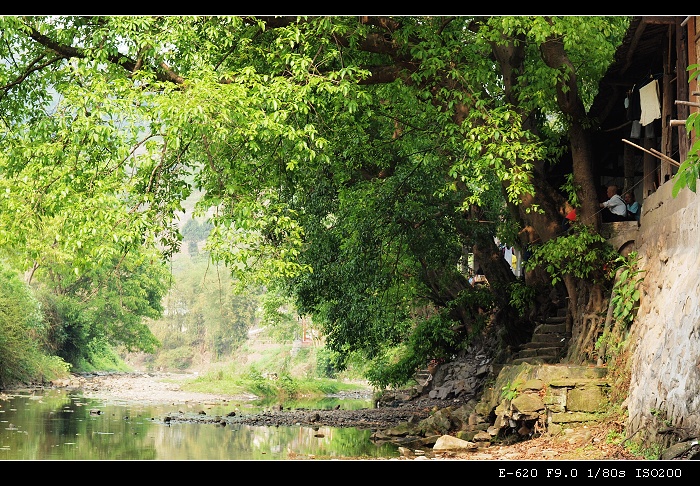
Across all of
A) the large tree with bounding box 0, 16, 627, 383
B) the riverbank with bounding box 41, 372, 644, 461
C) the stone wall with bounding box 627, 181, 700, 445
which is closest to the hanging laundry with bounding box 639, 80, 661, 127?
the large tree with bounding box 0, 16, 627, 383

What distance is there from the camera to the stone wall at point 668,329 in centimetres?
814

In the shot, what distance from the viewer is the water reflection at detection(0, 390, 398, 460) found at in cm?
1246

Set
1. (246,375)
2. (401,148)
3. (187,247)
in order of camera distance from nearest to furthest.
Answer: (401,148) < (246,375) < (187,247)

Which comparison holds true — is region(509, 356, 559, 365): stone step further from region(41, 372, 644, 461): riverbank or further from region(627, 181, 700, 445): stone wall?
region(627, 181, 700, 445): stone wall

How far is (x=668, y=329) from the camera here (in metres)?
9.05

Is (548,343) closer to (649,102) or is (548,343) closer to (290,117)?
(649,102)

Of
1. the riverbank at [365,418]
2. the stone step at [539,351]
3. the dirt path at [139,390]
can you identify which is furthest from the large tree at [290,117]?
the dirt path at [139,390]

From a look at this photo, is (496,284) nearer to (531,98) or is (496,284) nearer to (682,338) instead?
(531,98)

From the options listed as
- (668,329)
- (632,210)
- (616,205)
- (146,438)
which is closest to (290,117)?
(616,205)

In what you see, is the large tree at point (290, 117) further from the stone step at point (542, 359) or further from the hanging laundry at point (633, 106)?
the stone step at point (542, 359)

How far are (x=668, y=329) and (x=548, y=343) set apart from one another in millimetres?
5452
